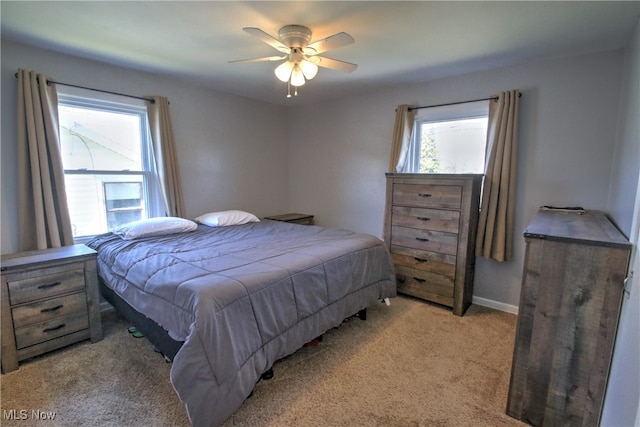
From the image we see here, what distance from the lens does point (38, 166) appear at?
239cm

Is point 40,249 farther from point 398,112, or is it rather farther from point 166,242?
point 398,112

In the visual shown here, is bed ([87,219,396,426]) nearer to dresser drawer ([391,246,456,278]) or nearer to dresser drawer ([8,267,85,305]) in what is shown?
dresser drawer ([8,267,85,305])

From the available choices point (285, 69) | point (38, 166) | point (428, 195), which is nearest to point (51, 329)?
point (38, 166)

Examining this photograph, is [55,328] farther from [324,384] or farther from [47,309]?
[324,384]

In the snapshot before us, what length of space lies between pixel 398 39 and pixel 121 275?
2686mm

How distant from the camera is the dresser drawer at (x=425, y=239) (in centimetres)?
280

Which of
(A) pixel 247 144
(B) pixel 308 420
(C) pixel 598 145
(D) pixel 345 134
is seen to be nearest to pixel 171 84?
(A) pixel 247 144

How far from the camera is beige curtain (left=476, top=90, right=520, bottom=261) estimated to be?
8.84 ft

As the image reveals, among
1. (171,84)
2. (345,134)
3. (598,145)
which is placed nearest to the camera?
(598,145)

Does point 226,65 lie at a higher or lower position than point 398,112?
higher

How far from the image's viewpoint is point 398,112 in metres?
3.35

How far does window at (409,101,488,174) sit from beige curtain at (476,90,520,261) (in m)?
0.20

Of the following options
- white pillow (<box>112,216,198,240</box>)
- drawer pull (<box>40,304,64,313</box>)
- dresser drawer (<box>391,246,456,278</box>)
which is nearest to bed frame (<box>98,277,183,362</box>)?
drawer pull (<box>40,304,64,313</box>)

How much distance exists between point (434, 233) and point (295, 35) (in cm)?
210
